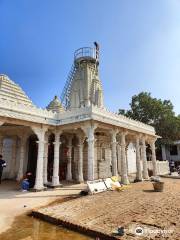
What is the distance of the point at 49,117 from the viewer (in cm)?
1483

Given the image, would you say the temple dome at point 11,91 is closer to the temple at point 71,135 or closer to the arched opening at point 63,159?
the temple at point 71,135

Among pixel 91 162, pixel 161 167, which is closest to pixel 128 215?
pixel 91 162

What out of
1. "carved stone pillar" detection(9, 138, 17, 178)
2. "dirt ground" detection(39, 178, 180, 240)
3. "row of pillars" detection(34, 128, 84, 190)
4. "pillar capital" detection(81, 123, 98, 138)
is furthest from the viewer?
"carved stone pillar" detection(9, 138, 17, 178)

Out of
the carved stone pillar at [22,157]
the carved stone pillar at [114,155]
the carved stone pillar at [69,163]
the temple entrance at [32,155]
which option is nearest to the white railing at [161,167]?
the carved stone pillar at [69,163]

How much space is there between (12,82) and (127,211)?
52.3 feet

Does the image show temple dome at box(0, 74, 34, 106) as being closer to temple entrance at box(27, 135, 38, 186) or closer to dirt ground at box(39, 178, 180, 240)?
temple entrance at box(27, 135, 38, 186)

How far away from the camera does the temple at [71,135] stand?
44.6ft

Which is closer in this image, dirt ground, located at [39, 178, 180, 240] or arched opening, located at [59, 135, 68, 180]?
dirt ground, located at [39, 178, 180, 240]

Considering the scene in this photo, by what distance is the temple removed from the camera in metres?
13.6

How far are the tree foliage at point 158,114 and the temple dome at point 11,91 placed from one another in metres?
23.0

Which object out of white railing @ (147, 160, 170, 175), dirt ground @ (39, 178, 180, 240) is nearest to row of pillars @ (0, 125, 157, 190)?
dirt ground @ (39, 178, 180, 240)

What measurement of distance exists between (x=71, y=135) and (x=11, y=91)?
22.6 feet

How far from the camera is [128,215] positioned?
7.05 m

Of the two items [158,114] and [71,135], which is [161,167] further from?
[71,135]
